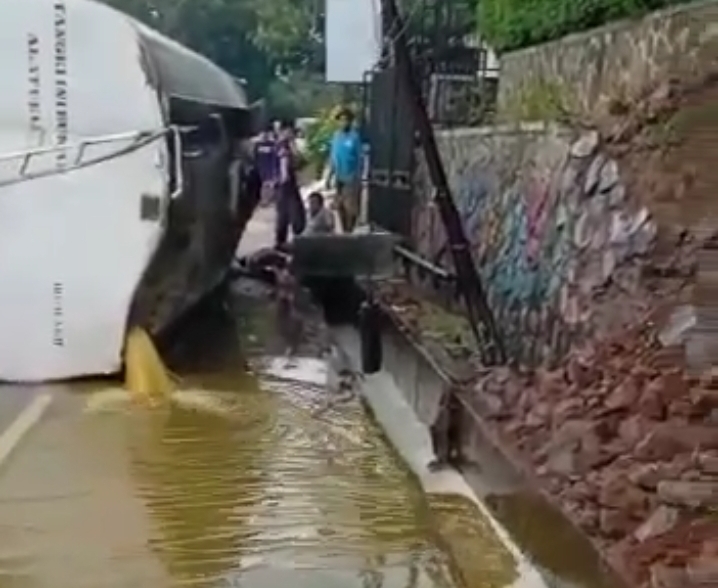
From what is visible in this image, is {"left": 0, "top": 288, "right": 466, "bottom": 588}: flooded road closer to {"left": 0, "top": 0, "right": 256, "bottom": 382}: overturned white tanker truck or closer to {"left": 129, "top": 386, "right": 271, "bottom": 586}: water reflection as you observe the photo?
{"left": 129, "top": 386, "right": 271, "bottom": 586}: water reflection

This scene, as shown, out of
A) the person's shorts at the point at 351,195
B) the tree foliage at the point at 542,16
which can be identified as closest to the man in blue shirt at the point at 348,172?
the person's shorts at the point at 351,195

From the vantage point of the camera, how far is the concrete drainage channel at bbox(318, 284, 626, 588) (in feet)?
20.0

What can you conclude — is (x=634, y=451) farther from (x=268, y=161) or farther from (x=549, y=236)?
(x=268, y=161)

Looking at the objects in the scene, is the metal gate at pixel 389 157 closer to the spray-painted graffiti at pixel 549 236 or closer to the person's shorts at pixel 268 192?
the spray-painted graffiti at pixel 549 236

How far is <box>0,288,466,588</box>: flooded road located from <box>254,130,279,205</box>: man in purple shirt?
35.7 ft

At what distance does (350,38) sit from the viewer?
65.3 ft

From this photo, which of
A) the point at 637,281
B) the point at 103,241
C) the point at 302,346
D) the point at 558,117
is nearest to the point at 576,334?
the point at 637,281

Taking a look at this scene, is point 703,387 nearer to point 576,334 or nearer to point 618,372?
point 618,372

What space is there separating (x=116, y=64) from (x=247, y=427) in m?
2.96

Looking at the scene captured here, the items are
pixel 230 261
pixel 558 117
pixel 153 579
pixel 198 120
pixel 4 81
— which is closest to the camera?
pixel 153 579

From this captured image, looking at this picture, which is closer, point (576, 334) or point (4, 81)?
point (576, 334)

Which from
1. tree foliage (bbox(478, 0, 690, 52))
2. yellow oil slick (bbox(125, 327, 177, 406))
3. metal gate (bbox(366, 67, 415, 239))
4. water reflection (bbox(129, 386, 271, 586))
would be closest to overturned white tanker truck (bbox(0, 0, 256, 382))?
yellow oil slick (bbox(125, 327, 177, 406))

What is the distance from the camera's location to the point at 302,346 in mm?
14133

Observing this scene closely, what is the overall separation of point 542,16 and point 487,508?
16.3ft
